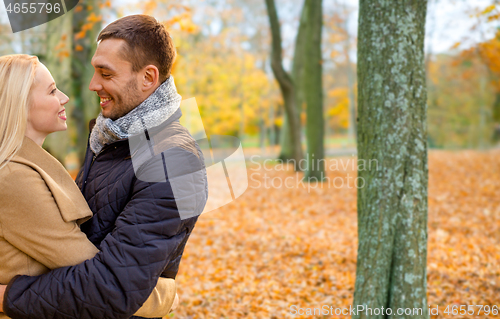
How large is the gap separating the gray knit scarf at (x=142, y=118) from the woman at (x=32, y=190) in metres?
0.21

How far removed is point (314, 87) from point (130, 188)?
10.2m

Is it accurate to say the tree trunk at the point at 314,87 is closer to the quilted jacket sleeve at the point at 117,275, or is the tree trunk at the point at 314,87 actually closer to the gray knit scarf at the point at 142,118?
the gray knit scarf at the point at 142,118

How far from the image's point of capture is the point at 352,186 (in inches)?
438

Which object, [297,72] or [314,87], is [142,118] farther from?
[297,72]

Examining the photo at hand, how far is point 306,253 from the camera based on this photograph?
19.2 ft

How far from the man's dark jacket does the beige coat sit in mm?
53

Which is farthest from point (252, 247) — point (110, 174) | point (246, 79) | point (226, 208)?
point (246, 79)

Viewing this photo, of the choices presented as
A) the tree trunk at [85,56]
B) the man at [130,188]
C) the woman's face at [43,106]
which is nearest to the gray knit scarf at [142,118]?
the man at [130,188]

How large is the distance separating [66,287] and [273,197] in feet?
29.4

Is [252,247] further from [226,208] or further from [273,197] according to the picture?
[273,197]

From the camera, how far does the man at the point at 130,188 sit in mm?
1338

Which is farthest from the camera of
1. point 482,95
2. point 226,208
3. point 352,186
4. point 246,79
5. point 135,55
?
point 246,79

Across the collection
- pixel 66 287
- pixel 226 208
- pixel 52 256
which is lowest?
pixel 226 208

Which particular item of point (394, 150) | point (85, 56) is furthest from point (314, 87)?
point (394, 150)
